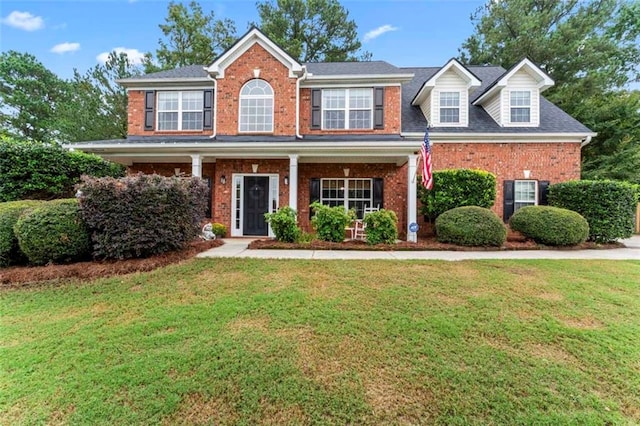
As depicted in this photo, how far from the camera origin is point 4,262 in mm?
6078

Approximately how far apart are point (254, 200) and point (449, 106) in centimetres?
882

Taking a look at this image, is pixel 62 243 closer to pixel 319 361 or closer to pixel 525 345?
pixel 319 361

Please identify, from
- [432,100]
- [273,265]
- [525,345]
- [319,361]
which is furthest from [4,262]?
[432,100]

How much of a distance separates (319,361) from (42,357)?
113 inches

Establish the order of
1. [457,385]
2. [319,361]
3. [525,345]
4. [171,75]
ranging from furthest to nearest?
[171,75] < [525,345] < [319,361] < [457,385]

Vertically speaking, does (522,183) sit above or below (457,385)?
above

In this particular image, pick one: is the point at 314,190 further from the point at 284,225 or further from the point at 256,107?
the point at 256,107

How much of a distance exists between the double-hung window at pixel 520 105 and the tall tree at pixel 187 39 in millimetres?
19682

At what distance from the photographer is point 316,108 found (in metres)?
11.5

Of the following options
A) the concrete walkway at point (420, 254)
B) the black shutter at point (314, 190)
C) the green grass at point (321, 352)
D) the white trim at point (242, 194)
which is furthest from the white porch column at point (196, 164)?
Result: the green grass at point (321, 352)

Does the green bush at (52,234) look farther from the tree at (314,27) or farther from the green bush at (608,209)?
the tree at (314,27)

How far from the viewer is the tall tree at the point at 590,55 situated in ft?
50.6

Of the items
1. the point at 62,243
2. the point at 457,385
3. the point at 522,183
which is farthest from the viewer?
the point at 522,183

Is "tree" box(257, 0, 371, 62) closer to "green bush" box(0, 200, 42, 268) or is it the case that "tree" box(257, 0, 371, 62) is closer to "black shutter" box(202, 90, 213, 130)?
"black shutter" box(202, 90, 213, 130)
